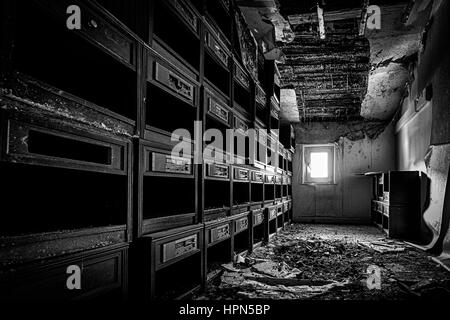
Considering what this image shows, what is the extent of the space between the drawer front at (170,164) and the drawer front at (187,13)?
38.3 inches

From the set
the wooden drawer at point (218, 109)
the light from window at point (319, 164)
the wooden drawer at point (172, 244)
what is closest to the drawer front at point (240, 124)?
the wooden drawer at point (218, 109)

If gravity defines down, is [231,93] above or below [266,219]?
above

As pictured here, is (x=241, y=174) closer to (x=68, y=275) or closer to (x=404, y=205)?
(x=68, y=275)

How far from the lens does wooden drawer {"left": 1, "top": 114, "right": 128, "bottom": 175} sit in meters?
1.08

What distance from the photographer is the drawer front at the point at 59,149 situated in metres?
1.09

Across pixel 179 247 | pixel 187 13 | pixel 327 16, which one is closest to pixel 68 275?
pixel 179 247

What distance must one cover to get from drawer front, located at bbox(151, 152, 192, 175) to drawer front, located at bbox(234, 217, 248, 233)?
4.27ft

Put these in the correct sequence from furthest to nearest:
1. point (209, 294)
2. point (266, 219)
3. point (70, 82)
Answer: point (266, 219) < point (209, 294) < point (70, 82)

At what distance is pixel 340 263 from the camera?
367 centimetres

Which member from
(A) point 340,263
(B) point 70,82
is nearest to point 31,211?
(B) point 70,82

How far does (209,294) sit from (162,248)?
77 centimetres

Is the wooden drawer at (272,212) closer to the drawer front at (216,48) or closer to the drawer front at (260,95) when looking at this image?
the drawer front at (260,95)

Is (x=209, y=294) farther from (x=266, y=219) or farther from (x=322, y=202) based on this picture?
(x=322, y=202)

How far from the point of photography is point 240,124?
144 inches
